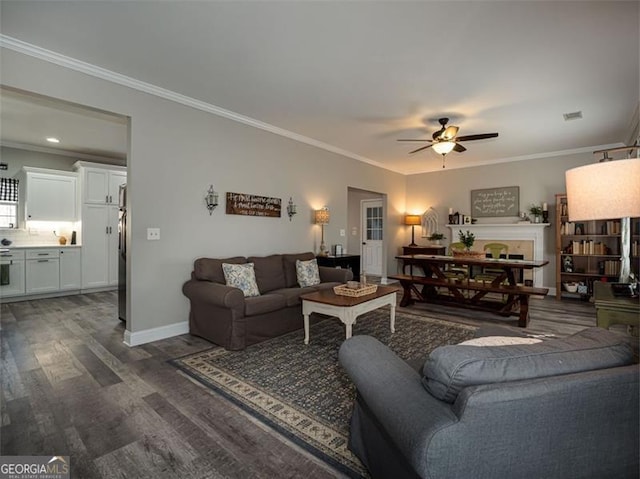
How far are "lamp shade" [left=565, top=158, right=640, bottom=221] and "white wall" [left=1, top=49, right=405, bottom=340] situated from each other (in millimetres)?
3525

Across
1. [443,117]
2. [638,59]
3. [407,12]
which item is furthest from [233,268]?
[638,59]

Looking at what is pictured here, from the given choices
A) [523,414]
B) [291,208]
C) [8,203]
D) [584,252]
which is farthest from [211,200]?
[584,252]

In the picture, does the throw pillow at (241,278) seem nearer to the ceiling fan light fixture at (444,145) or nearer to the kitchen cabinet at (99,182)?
the ceiling fan light fixture at (444,145)

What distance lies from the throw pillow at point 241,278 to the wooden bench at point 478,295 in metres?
2.47

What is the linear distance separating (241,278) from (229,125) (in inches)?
79.3

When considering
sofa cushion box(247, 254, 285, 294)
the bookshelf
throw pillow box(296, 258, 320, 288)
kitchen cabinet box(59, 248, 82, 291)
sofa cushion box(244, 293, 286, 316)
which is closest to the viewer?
sofa cushion box(244, 293, 286, 316)

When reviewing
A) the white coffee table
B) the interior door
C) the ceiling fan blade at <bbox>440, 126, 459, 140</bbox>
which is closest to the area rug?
the white coffee table

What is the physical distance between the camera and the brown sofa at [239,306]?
305 centimetres

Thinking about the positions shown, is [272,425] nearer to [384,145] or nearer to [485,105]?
[485,105]

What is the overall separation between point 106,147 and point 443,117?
18.5 feet

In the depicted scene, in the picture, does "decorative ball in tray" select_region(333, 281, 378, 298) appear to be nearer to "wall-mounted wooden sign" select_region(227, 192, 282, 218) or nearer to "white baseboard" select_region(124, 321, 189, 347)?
"wall-mounted wooden sign" select_region(227, 192, 282, 218)

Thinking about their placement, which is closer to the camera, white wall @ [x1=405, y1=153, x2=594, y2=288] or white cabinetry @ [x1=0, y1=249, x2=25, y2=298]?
white cabinetry @ [x1=0, y1=249, x2=25, y2=298]

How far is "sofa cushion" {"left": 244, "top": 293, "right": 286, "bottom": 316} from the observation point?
3.11 metres

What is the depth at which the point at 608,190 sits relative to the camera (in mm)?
1670
